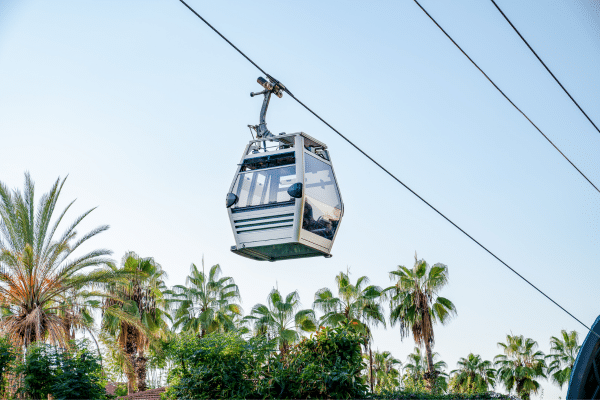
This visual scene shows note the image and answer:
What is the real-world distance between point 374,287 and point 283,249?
80.8 ft

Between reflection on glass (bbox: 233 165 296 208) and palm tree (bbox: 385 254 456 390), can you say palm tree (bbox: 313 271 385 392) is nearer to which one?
palm tree (bbox: 385 254 456 390)

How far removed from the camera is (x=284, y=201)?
9.88 metres

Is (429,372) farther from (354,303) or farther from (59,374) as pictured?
(59,374)

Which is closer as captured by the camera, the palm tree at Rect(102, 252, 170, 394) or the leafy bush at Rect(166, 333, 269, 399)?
the leafy bush at Rect(166, 333, 269, 399)

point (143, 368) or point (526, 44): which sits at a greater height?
point (526, 44)

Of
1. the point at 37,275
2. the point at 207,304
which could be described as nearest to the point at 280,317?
the point at 207,304

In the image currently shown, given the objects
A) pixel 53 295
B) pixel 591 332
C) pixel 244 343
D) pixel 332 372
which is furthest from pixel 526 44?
pixel 53 295

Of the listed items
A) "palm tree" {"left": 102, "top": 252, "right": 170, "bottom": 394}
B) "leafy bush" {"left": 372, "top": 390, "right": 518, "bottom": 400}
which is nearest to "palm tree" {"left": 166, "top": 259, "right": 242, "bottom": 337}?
"palm tree" {"left": 102, "top": 252, "right": 170, "bottom": 394}

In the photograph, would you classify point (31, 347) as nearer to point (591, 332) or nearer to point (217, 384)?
point (217, 384)

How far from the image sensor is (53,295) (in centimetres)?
1684

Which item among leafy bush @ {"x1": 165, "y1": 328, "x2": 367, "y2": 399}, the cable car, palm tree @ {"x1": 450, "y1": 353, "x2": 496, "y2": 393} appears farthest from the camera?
palm tree @ {"x1": 450, "y1": 353, "x2": 496, "y2": 393}

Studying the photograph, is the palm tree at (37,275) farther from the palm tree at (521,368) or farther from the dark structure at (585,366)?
the palm tree at (521,368)

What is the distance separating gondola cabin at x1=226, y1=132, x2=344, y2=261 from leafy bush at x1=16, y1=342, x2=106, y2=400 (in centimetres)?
482

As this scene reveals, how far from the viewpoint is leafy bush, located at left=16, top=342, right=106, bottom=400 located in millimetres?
11883
